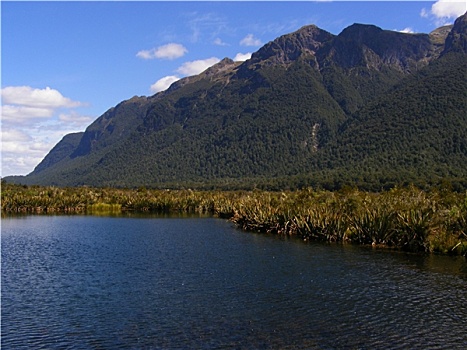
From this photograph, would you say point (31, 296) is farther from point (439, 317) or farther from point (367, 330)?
point (439, 317)

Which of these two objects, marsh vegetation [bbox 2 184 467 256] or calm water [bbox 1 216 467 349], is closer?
calm water [bbox 1 216 467 349]

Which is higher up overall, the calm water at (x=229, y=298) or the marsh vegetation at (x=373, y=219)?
the marsh vegetation at (x=373, y=219)

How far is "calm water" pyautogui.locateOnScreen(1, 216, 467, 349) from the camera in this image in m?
18.6

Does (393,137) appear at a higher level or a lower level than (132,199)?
higher

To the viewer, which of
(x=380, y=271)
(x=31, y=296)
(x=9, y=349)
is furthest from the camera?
(x=380, y=271)

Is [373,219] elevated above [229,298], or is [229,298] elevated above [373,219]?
[373,219]

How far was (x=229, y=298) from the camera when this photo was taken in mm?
24188

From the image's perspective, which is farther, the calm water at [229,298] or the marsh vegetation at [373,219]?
the marsh vegetation at [373,219]

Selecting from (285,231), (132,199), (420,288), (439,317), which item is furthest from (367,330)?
(132,199)

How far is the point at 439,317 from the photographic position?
832 inches

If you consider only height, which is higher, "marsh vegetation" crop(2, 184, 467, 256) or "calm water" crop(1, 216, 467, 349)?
"marsh vegetation" crop(2, 184, 467, 256)

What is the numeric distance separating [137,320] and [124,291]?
5.13 meters

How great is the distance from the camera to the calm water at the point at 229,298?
18.6 meters

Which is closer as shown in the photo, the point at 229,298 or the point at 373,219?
the point at 229,298
